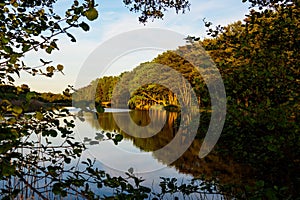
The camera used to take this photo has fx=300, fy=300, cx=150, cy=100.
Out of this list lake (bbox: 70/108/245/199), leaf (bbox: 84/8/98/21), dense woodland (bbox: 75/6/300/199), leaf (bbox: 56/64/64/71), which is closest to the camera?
leaf (bbox: 84/8/98/21)

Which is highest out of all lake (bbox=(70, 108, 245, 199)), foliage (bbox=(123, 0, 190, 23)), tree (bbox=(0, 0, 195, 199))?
foliage (bbox=(123, 0, 190, 23))

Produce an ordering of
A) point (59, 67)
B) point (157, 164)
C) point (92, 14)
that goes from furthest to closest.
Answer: point (157, 164), point (59, 67), point (92, 14)

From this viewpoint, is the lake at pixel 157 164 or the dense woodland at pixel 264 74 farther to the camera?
the lake at pixel 157 164

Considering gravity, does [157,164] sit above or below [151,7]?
below

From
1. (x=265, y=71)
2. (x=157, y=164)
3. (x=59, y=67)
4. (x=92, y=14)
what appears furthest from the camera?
(x=157, y=164)

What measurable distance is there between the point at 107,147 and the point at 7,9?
14.3 metres

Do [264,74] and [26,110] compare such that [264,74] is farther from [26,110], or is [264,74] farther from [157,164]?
[157,164]

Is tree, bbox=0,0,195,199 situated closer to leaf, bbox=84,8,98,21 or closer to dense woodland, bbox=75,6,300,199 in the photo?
leaf, bbox=84,8,98,21

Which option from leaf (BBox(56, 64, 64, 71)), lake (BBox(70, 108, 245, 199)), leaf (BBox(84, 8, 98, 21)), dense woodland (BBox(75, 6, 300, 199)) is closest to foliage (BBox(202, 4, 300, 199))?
dense woodland (BBox(75, 6, 300, 199))

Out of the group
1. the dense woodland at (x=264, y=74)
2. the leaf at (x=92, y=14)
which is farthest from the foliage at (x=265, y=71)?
the leaf at (x=92, y=14)

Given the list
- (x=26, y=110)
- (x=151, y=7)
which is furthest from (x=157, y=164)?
(x=26, y=110)

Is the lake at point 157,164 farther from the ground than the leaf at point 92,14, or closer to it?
closer to it

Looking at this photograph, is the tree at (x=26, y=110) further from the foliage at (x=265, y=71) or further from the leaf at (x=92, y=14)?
the foliage at (x=265, y=71)

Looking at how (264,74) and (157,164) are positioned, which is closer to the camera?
(264,74)
